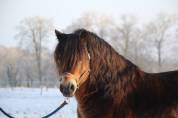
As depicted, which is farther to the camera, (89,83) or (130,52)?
(130,52)

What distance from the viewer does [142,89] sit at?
4.36 m

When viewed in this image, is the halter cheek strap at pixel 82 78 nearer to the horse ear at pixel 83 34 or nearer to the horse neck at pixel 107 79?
the horse neck at pixel 107 79

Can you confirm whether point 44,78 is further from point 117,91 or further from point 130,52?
point 117,91

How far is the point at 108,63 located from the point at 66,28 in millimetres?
43571

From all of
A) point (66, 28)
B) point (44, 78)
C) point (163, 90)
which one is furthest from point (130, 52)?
point (163, 90)

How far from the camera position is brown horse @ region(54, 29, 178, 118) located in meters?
4.14

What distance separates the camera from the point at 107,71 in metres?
4.34

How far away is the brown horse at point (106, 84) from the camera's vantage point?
4.14 meters

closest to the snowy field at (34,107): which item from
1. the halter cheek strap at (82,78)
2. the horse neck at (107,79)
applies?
the horse neck at (107,79)

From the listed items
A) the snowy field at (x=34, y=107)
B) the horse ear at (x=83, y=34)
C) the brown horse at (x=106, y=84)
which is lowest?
the snowy field at (x=34, y=107)

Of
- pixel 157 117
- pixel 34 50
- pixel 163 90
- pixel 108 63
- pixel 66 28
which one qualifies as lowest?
pixel 34 50

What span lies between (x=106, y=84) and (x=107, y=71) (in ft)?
0.51

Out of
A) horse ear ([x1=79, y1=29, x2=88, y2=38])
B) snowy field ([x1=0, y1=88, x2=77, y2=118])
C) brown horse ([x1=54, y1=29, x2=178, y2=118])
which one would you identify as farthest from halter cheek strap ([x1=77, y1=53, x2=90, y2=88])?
snowy field ([x1=0, y1=88, x2=77, y2=118])

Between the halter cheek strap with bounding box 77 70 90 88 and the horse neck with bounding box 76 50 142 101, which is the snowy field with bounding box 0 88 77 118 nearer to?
the horse neck with bounding box 76 50 142 101
